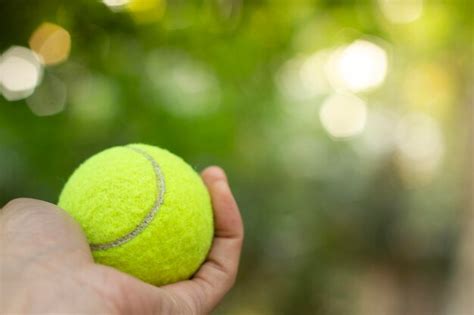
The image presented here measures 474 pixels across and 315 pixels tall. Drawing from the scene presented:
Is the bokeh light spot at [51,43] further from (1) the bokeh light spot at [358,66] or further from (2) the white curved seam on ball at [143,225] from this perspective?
(1) the bokeh light spot at [358,66]

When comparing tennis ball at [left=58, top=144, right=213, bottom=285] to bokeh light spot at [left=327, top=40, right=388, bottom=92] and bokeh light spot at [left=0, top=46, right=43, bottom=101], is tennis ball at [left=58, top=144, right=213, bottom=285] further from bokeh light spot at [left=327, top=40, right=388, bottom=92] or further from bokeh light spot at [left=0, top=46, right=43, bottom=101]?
bokeh light spot at [left=327, top=40, right=388, bottom=92]

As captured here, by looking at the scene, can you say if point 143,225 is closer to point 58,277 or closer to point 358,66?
point 58,277

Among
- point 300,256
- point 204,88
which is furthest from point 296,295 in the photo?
point 204,88

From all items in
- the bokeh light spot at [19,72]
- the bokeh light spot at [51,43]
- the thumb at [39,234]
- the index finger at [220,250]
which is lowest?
the index finger at [220,250]

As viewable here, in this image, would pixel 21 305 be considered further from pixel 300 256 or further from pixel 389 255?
pixel 389 255

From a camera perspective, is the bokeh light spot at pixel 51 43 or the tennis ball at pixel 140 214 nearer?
the tennis ball at pixel 140 214

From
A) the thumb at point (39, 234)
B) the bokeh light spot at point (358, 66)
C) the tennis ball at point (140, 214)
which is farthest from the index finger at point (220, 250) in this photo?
the bokeh light spot at point (358, 66)

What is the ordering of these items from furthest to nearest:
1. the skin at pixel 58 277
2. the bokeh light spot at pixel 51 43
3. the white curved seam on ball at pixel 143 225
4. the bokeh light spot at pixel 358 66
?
the bokeh light spot at pixel 358 66 → the bokeh light spot at pixel 51 43 → the white curved seam on ball at pixel 143 225 → the skin at pixel 58 277
